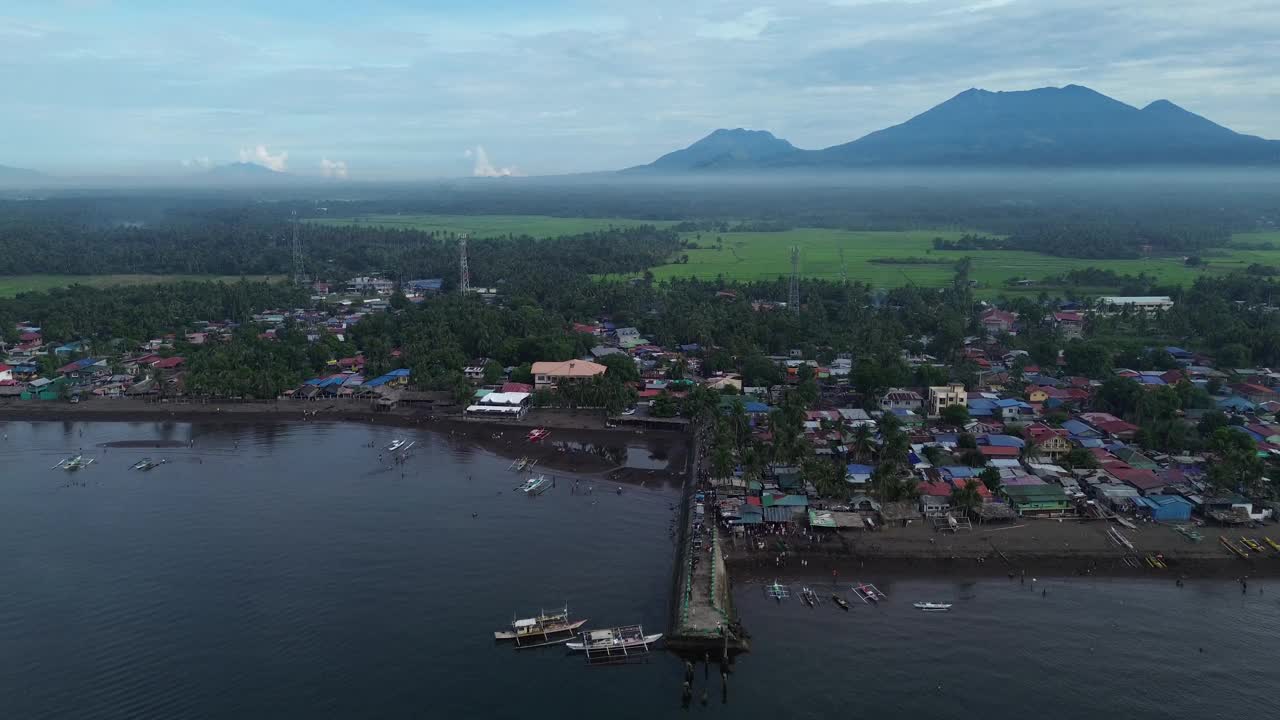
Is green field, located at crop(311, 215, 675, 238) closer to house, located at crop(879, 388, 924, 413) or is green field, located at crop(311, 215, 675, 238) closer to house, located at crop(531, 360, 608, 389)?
house, located at crop(531, 360, 608, 389)

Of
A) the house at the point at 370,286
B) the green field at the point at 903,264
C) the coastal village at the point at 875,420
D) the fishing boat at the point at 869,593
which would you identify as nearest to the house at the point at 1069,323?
the coastal village at the point at 875,420

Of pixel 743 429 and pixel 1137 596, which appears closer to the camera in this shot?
pixel 1137 596

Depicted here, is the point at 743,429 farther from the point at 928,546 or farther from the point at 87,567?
the point at 87,567

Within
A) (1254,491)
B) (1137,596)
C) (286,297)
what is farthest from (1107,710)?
(286,297)

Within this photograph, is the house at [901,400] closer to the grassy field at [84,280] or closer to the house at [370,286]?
the house at [370,286]

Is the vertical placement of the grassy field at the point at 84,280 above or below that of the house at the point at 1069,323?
above

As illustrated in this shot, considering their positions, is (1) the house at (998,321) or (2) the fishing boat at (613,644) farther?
(1) the house at (998,321)

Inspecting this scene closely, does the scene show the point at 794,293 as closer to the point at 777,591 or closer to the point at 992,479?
the point at 992,479
